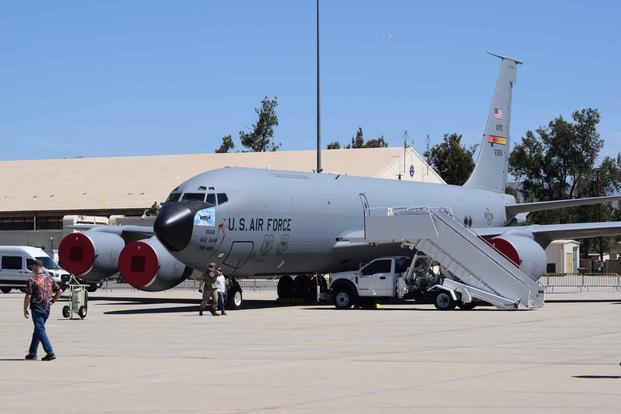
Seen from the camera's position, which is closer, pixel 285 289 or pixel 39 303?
pixel 39 303

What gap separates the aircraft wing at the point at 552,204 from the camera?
42.1m

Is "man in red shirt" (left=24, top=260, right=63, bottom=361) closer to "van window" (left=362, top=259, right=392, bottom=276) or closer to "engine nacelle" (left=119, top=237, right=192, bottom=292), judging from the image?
"van window" (left=362, top=259, right=392, bottom=276)

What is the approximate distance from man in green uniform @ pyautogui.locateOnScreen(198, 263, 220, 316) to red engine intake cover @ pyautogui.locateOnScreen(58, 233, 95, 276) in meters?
10.3

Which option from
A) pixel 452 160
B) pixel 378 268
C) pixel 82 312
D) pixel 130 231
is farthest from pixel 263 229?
pixel 452 160

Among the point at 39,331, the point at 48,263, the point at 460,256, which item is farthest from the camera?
the point at 48,263

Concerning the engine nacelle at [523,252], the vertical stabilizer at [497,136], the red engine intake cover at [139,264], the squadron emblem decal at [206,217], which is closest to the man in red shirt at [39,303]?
the squadron emblem decal at [206,217]

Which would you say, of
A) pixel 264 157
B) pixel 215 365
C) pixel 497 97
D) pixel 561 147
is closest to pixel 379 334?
pixel 215 365

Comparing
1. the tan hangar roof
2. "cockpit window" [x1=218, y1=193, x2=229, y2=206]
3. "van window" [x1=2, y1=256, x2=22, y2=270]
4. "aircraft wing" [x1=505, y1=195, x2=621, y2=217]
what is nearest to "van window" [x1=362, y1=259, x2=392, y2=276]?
"cockpit window" [x1=218, y1=193, x2=229, y2=206]

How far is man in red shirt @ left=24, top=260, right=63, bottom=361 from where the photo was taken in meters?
18.3

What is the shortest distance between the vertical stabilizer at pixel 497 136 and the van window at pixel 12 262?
2010 cm

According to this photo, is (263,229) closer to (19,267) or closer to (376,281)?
(376,281)

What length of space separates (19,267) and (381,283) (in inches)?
871

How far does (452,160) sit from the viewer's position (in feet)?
389

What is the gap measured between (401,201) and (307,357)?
24.7 meters
